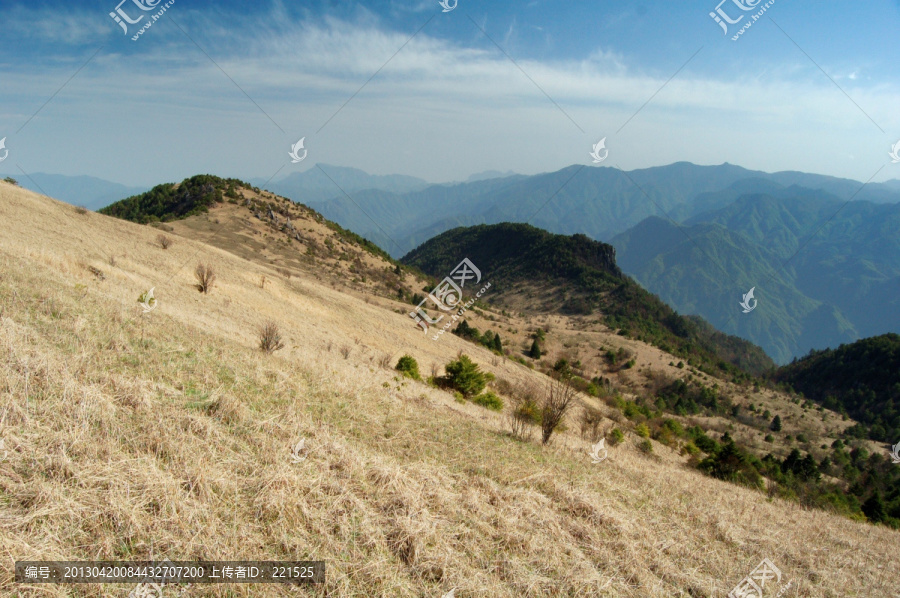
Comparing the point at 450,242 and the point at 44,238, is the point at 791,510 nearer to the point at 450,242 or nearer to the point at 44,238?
the point at 44,238

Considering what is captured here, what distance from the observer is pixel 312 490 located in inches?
198

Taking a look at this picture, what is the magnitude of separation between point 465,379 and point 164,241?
1927 centimetres

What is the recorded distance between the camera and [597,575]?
500cm

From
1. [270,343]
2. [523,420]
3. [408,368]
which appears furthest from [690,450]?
[270,343]

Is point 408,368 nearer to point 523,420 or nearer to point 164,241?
point 523,420

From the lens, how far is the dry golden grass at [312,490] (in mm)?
4035

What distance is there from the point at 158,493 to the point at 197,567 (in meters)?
0.91

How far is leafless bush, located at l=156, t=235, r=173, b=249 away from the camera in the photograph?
2386 cm

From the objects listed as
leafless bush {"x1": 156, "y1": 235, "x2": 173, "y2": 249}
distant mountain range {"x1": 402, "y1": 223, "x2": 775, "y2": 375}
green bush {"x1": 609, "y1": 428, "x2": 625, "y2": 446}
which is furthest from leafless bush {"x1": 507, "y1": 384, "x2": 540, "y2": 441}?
distant mountain range {"x1": 402, "y1": 223, "x2": 775, "y2": 375}

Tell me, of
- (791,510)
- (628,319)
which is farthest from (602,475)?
(628,319)

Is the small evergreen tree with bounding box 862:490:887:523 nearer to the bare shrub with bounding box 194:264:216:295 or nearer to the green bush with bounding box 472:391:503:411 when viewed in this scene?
the green bush with bounding box 472:391:503:411

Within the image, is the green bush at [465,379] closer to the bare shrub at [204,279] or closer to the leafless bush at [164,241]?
the bare shrub at [204,279]

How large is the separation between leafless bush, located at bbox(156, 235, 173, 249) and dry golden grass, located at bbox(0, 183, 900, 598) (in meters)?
14.4

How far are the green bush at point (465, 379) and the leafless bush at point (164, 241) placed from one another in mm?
17924
